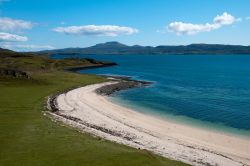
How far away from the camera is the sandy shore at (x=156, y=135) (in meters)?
39.3

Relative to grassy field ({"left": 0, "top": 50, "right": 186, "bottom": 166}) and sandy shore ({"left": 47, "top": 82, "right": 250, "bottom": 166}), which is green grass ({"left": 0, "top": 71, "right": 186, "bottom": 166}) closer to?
grassy field ({"left": 0, "top": 50, "right": 186, "bottom": 166})

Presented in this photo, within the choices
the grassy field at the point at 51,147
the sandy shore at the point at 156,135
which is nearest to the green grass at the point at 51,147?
the grassy field at the point at 51,147

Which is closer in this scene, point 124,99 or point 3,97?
point 3,97

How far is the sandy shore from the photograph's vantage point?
3931 centimetres

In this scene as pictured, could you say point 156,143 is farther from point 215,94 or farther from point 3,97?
point 215,94

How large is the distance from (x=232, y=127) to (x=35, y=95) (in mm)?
40220

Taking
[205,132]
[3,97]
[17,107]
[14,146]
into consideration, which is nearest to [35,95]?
[3,97]

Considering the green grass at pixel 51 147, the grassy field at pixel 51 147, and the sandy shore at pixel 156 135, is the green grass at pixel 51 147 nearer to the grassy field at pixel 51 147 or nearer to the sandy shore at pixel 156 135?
the grassy field at pixel 51 147

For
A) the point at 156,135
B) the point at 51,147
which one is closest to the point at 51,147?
the point at 51,147

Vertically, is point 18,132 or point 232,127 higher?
point 18,132

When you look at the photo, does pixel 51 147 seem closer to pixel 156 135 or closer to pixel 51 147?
pixel 51 147

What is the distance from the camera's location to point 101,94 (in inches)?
3666

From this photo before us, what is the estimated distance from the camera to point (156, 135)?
49594mm

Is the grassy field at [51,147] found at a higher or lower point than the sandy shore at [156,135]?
higher
